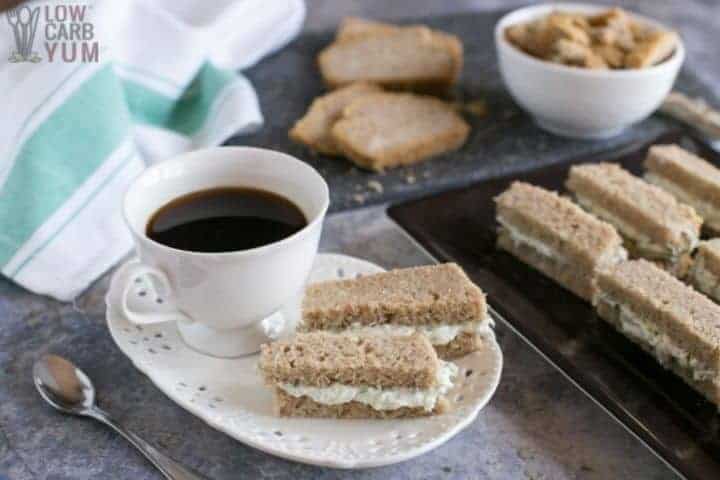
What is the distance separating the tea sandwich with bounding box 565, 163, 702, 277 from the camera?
1.88 meters

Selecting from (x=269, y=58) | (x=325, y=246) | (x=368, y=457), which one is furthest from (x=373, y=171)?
(x=368, y=457)

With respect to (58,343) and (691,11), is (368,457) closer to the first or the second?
(58,343)

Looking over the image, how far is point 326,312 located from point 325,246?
51cm

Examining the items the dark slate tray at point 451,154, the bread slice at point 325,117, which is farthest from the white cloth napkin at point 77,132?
the dark slate tray at point 451,154

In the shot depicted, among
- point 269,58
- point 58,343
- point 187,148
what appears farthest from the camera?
point 269,58

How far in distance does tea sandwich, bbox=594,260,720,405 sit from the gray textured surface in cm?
16

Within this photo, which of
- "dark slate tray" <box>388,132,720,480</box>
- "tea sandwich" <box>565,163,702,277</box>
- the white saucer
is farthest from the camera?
"tea sandwich" <box>565,163,702,277</box>

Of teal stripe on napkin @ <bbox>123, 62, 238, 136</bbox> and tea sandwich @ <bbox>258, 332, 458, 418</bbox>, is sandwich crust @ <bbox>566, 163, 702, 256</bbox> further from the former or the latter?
teal stripe on napkin @ <bbox>123, 62, 238, 136</bbox>

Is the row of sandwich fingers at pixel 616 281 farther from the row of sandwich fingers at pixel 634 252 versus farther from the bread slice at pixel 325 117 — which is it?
the bread slice at pixel 325 117

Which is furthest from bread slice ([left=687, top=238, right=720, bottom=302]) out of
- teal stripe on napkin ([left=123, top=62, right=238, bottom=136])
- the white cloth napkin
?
teal stripe on napkin ([left=123, top=62, right=238, bottom=136])

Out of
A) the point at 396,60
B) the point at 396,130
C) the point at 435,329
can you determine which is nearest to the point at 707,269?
the point at 435,329

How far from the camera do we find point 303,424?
4.64ft

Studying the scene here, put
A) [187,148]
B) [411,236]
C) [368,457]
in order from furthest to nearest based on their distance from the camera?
[187,148] < [411,236] < [368,457]

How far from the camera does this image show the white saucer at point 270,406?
1.34 meters
